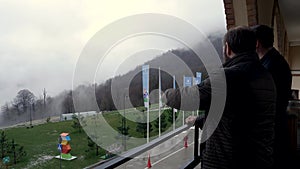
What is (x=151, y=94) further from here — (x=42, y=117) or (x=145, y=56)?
(x=42, y=117)

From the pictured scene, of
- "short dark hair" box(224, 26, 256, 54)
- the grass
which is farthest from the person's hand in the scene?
"short dark hair" box(224, 26, 256, 54)

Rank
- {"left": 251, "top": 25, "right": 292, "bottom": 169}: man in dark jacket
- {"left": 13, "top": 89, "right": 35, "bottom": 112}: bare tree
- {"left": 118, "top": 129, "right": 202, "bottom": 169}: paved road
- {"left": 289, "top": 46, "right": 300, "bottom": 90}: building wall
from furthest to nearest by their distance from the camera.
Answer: {"left": 289, "top": 46, "right": 300, "bottom": 90}: building wall
{"left": 118, "top": 129, "right": 202, "bottom": 169}: paved road
{"left": 251, "top": 25, "right": 292, "bottom": 169}: man in dark jacket
{"left": 13, "top": 89, "right": 35, "bottom": 112}: bare tree

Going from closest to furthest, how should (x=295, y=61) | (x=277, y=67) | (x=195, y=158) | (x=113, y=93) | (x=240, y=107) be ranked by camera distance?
(x=240, y=107) → (x=113, y=93) → (x=277, y=67) → (x=195, y=158) → (x=295, y=61)

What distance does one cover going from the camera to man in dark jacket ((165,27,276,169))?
0.99m

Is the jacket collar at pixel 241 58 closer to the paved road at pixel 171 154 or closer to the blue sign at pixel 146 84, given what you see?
the blue sign at pixel 146 84

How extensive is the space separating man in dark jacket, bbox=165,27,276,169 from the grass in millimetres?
307

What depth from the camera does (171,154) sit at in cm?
189

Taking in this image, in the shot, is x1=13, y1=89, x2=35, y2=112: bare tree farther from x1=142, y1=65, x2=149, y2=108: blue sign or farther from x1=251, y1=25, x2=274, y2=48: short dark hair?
x1=251, y1=25, x2=274, y2=48: short dark hair

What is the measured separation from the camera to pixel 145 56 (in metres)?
1.46

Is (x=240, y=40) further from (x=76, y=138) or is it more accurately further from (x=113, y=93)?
(x=76, y=138)

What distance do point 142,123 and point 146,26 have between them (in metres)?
0.54

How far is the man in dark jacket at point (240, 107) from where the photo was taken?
0.99m

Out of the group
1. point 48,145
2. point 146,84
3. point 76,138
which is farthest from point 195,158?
point 48,145

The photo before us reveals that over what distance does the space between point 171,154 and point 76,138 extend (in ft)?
2.50
